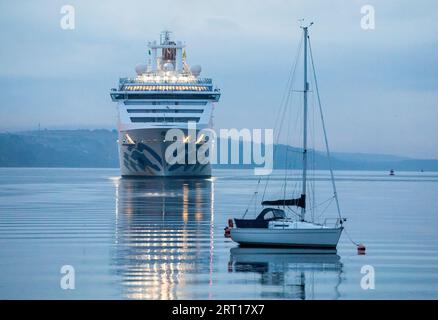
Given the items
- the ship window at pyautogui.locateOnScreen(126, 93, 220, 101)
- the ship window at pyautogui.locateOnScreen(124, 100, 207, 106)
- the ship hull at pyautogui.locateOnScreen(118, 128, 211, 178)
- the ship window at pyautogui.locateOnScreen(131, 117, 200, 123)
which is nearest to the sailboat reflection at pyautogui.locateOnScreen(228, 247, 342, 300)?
the ship hull at pyautogui.locateOnScreen(118, 128, 211, 178)

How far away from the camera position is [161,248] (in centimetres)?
3094

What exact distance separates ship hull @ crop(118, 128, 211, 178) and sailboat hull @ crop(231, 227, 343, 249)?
237ft

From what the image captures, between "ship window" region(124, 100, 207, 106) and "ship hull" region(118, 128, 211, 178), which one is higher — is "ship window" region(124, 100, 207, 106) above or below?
above

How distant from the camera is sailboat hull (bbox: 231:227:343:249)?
3045cm

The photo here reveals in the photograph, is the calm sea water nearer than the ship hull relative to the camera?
Yes

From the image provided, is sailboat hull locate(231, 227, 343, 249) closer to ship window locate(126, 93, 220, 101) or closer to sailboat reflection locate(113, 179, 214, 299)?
sailboat reflection locate(113, 179, 214, 299)

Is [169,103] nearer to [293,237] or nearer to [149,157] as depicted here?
[149,157]

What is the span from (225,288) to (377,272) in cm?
553

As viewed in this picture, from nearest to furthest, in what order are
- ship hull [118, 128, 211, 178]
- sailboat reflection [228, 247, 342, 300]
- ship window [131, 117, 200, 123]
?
sailboat reflection [228, 247, 342, 300] → ship hull [118, 128, 211, 178] → ship window [131, 117, 200, 123]

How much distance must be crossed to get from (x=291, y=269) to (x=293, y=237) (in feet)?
14.9

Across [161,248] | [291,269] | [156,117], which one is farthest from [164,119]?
[291,269]

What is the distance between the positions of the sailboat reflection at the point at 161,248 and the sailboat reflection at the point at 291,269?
1.23 meters
